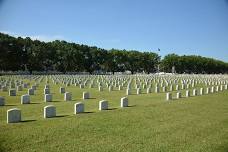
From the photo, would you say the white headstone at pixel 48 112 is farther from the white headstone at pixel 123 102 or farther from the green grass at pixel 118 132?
the white headstone at pixel 123 102

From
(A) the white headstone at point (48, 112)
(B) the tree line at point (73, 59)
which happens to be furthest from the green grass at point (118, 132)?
(B) the tree line at point (73, 59)

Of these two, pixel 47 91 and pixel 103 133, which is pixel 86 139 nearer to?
pixel 103 133

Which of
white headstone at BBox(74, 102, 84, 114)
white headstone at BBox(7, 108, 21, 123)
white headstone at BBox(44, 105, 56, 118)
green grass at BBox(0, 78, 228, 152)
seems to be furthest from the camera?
white headstone at BBox(74, 102, 84, 114)

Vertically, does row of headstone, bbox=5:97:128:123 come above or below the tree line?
below

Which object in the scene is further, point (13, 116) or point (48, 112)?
point (48, 112)

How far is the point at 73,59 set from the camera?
82625 mm

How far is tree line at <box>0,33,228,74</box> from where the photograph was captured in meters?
70.1

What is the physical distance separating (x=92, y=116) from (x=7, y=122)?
3172 mm

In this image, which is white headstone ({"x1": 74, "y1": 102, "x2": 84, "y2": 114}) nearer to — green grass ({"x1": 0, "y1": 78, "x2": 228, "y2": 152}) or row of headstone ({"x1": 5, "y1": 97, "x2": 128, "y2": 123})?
row of headstone ({"x1": 5, "y1": 97, "x2": 128, "y2": 123})

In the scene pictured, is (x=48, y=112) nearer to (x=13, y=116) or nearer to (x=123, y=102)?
(x=13, y=116)

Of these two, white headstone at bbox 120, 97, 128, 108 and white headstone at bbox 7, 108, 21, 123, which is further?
white headstone at bbox 120, 97, 128, 108

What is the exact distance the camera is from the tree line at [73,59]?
70062 mm

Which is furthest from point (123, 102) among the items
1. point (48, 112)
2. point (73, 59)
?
point (73, 59)

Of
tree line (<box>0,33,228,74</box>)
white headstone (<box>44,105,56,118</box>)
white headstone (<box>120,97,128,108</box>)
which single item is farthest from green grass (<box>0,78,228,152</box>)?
tree line (<box>0,33,228,74</box>)
